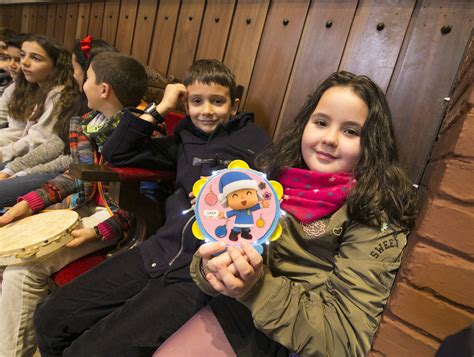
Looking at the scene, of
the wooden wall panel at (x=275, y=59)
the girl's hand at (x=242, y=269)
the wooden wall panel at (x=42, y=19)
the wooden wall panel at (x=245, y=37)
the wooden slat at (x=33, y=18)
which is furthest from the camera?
the wooden slat at (x=33, y=18)

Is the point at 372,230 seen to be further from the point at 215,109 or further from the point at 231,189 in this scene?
the point at 215,109

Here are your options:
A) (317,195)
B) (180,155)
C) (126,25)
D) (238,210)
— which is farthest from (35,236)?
(126,25)

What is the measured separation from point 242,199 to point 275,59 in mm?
1189

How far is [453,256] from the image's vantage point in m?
0.61

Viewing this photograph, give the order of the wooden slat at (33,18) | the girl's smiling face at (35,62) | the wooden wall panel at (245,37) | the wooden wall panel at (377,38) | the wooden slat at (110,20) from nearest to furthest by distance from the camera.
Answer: the wooden wall panel at (377,38), the wooden wall panel at (245,37), the girl's smiling face at (35,62), the wooden slat at (110,20), the wooden slat at (33,18)

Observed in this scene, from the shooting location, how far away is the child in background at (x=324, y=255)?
2.25ft

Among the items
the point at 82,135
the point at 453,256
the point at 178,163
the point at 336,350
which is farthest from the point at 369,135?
the point at 82,135

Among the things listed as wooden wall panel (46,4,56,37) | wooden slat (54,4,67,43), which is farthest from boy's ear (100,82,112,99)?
wooden wall panel (46,4,56,37)

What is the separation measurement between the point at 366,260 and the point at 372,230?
8 centimetres

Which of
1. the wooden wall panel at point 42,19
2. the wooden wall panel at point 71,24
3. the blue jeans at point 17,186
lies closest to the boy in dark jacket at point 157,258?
the blue jeans at point 17,186

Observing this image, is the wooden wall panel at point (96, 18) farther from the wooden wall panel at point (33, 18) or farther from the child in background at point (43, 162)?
the wooden wall panel at point (33, 18)

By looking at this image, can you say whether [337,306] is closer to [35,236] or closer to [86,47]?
[35,236]

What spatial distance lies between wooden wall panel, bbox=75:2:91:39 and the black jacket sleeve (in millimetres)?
2215

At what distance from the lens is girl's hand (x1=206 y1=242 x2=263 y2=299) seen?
0.65 metres
